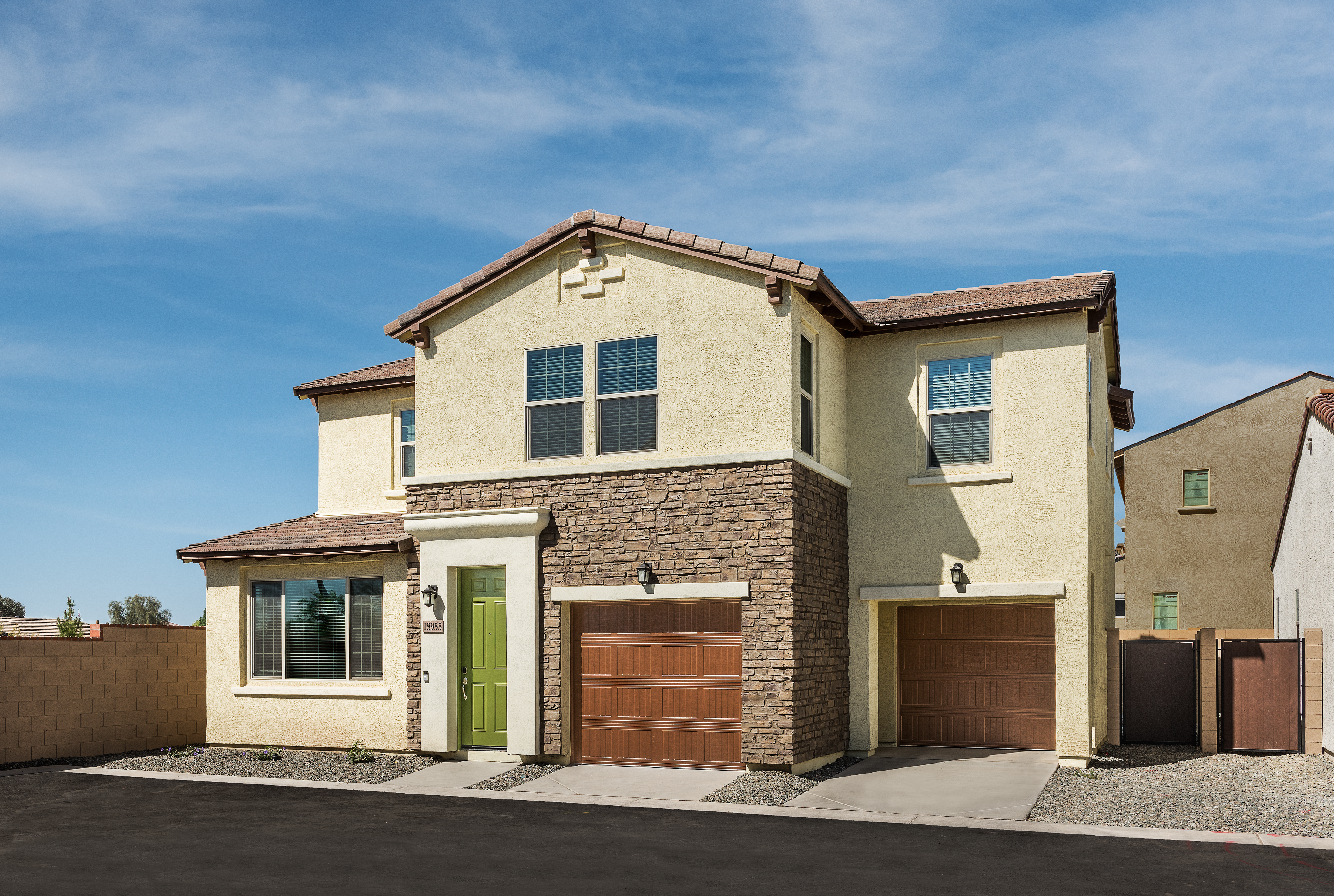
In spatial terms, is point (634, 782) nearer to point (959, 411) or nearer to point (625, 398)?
point (625, 398)

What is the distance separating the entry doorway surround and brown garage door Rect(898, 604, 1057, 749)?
231 inches

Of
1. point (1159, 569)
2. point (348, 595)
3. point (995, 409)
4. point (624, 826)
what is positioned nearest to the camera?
point (624, 826)

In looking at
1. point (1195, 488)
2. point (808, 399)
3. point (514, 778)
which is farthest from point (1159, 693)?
point (1195, 488)

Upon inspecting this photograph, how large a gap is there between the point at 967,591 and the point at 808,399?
362cm

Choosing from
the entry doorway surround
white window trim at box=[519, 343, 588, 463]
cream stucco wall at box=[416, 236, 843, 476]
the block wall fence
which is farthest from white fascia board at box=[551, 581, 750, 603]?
the block wall fence

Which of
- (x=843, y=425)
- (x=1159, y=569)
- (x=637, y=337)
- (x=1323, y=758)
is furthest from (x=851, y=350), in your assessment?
(x=1159, y=569)

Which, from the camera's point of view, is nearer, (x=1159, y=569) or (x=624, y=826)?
(x=624, y=826)

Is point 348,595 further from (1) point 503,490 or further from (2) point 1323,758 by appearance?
(2) point 1323,758

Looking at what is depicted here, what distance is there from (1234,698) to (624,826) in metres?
10.4

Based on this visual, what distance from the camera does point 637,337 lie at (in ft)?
→ 53.9

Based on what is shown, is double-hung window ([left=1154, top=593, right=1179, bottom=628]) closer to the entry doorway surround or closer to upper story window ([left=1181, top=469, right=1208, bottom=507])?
upper story window ([left=1181, top=469, right=1208, bottom=507])

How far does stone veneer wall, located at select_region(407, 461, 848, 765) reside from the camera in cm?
1509

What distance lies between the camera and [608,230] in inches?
647

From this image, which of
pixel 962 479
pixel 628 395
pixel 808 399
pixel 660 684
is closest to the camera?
pixel 660 684
